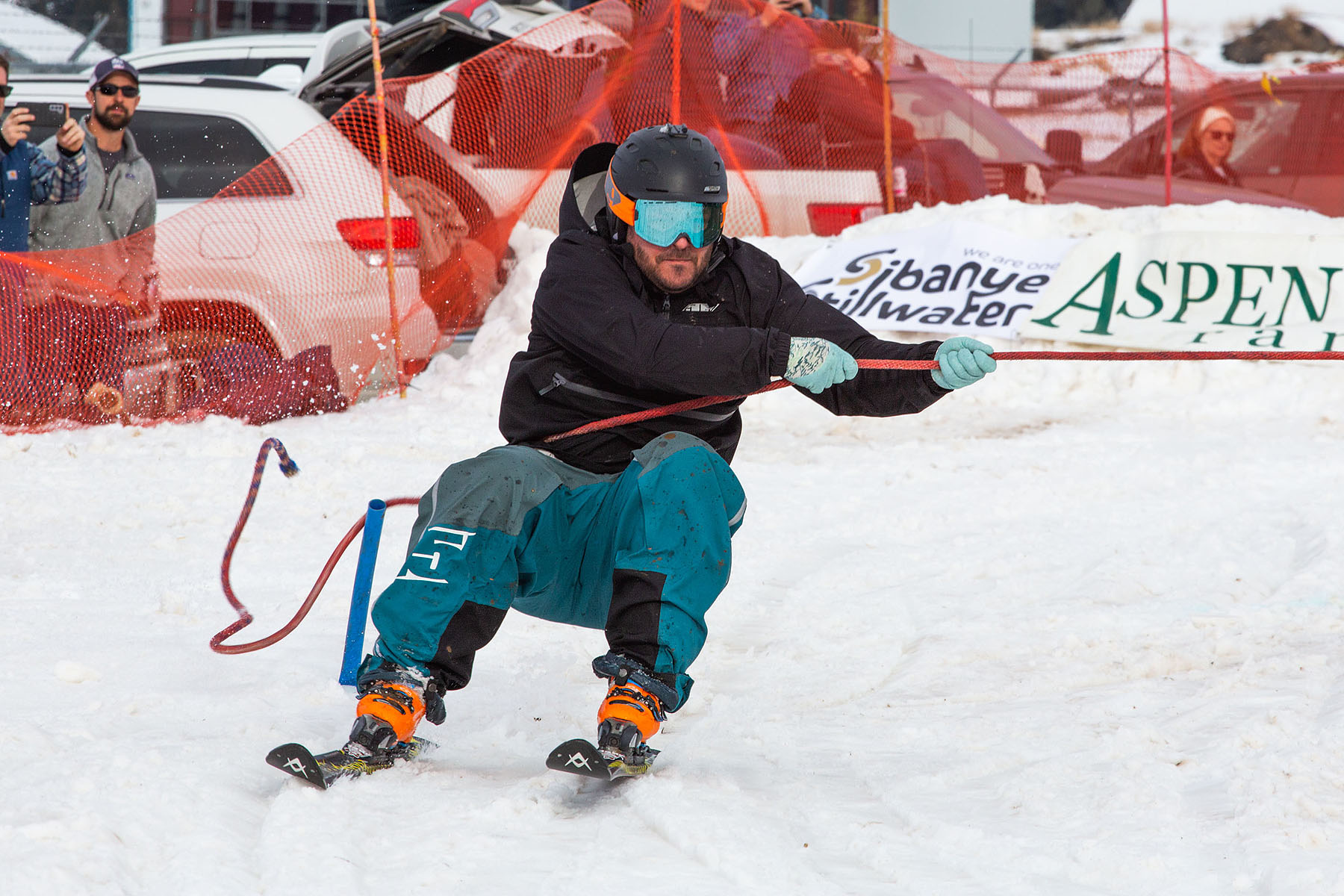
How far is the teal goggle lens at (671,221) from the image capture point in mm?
2965

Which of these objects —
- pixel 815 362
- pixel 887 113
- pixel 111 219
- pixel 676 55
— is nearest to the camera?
pixel 815 362

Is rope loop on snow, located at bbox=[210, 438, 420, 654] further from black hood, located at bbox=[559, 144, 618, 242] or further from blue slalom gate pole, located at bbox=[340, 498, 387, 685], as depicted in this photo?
black hood, located at bbox=[559, 144, 618, 242]

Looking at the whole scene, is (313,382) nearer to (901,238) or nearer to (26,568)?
(26,568)

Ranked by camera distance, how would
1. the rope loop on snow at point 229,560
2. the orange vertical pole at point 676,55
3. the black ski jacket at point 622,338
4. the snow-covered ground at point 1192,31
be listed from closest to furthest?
1. the black ski jacket at point 622,338
2. the rope loop on snow at point 229,560
3. the orange vertical pole at point 676,55
4. the snow-covered ground at point 1192,31

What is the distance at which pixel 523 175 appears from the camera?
8.09 meters

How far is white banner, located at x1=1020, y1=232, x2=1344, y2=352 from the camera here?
7.56 metres

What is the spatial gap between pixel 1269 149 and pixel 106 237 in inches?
299

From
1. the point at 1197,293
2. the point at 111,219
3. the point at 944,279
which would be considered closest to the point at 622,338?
the point at 111,219

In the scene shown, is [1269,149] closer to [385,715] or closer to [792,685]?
[792,685]

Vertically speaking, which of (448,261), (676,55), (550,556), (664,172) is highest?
(676,55)

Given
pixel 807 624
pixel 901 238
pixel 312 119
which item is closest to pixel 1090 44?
pixel 901 238

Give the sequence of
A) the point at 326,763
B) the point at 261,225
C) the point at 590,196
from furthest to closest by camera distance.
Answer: the point at 261,225 → the point at 590,196 → the point at 326,763

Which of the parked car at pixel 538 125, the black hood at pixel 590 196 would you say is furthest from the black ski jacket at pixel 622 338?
the parked car at pixel 538 125

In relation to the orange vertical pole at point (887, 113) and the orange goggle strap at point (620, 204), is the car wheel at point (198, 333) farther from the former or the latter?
the orange vertical pole at point (887, 113)
